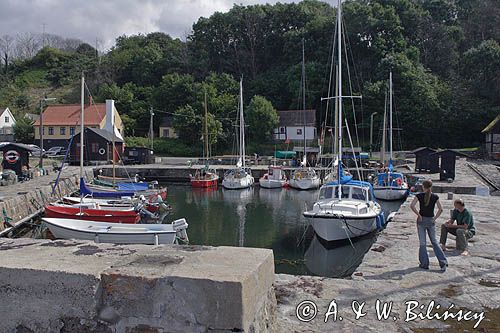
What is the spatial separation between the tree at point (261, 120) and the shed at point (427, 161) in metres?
24.4

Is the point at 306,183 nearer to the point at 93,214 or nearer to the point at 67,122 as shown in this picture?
the point at 93,214

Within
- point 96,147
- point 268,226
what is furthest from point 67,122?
point 268,226

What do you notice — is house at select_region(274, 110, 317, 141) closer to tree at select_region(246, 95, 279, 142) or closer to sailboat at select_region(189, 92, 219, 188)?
tree at select_region(246, 95, 279, 142)

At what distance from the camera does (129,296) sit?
3.30m

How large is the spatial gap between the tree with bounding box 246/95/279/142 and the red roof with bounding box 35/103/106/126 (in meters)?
19.6

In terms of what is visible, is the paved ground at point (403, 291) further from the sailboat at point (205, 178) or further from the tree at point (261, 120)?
the tree at point (261, 120)

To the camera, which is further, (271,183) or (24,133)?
(24,133)

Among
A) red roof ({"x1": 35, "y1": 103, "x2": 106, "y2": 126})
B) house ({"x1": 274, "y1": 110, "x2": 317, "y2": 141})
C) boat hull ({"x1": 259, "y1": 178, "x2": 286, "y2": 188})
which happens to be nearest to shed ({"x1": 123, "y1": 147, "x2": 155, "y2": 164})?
red roof ({"x1": 35, "y1": 103, "x2": 106, "y2": 126})

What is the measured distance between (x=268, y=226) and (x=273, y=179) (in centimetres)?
1555

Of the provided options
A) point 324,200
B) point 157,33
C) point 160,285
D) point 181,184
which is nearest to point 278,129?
point 181,184

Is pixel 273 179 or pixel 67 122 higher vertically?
pixel 67 122

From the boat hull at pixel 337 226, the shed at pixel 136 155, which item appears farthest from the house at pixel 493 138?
the shed at pixel 136 155

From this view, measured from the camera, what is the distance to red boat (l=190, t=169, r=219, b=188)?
38.2 meters

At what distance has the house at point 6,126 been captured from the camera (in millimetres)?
61688
